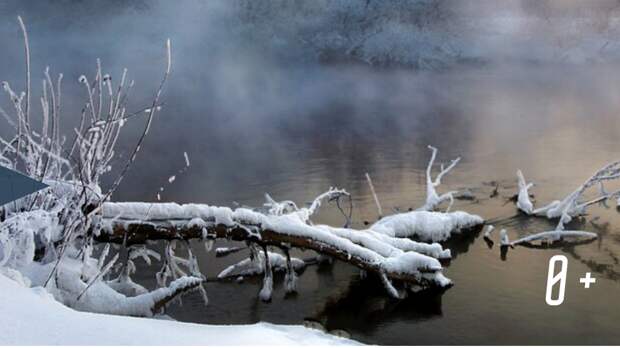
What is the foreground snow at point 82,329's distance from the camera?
399 cm

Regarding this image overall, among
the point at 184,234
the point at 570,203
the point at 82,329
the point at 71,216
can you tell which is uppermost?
the point at 570,203

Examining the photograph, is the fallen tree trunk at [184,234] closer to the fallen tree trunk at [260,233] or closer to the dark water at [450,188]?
the fallen tree trunk at [260,233]

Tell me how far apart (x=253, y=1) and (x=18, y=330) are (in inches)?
1973

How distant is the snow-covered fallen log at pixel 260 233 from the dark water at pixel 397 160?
1.42ft

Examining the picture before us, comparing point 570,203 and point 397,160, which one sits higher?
point 397,160

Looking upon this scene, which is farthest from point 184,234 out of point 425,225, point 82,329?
point 425,225

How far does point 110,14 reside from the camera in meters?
55.3

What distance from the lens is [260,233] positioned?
7582mm

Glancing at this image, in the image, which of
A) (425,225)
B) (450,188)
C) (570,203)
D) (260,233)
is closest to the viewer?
(260,233)

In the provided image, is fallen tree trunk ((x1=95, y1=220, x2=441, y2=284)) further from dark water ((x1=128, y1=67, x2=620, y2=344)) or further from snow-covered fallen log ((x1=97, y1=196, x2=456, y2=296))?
dark water ((x1=128, y1=67, x2=620, y2=344))

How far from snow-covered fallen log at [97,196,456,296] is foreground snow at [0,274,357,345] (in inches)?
81.6

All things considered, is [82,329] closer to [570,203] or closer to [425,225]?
[425,225]

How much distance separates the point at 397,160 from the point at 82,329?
1447cm

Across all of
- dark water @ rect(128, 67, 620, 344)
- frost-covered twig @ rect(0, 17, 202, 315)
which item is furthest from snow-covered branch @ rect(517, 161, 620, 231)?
frost-covered twig @ rect(0, 17, 202, 315)
